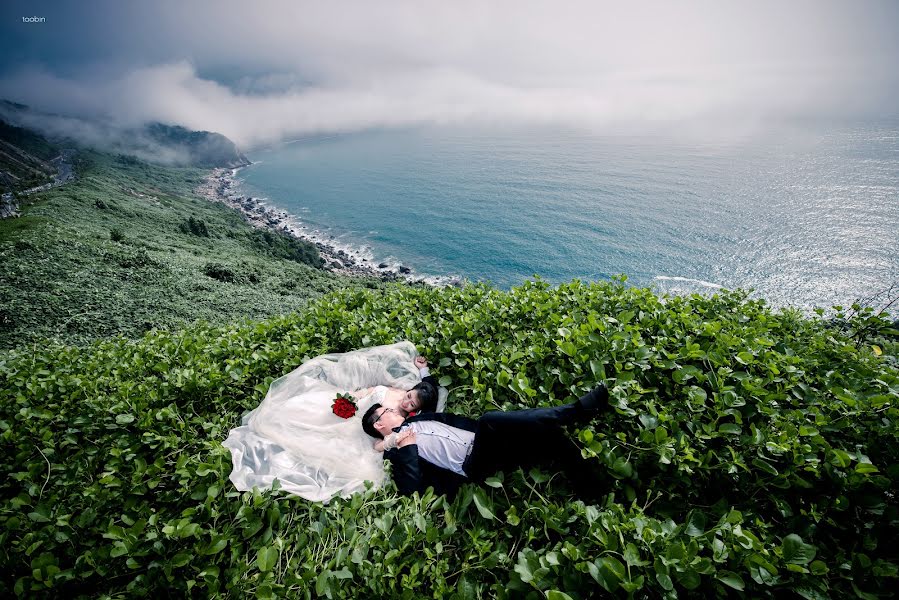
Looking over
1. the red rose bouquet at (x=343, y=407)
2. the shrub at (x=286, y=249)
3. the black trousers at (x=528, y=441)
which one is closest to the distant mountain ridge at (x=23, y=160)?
the shrub at (x=286, y=249)

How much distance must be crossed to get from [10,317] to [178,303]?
761cm

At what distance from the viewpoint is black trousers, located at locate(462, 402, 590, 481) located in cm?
341

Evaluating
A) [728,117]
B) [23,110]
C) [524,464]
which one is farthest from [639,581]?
[23,110]

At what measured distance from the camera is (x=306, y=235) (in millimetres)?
76188

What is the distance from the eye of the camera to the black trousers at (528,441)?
3410mm

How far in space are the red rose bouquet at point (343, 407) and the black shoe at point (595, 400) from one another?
304 centimetres

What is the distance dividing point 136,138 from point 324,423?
238032 mm

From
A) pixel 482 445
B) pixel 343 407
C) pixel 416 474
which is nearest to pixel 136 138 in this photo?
pixel 343 407

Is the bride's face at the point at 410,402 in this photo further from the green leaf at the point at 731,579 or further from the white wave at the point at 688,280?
the white wave at the point at 688,280

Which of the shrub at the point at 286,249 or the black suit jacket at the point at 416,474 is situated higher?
the black suit jacket at the point at 416,474

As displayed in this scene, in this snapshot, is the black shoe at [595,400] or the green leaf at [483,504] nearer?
the green leaf at [483,504]

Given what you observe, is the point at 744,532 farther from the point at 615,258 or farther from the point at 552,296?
the point at 615,258

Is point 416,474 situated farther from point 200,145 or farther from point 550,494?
point 200,145

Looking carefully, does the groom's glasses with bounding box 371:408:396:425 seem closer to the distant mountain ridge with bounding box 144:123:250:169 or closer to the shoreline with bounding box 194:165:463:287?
the shoreline with bounding box 194:165:463:287
